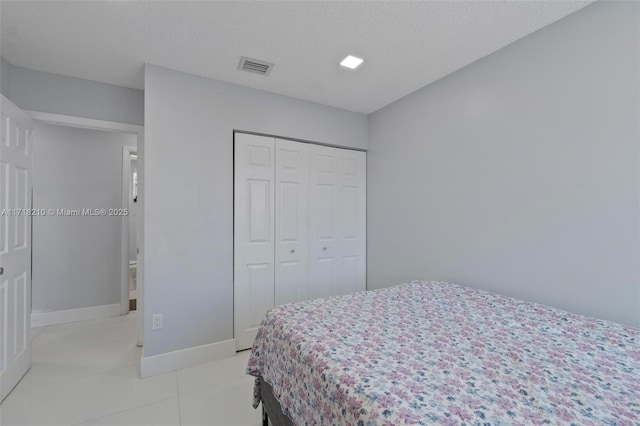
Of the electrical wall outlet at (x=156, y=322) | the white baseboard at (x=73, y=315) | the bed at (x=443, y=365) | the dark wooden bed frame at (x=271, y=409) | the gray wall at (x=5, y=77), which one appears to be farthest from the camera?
A: the white baseboard at (x=73, y=315)

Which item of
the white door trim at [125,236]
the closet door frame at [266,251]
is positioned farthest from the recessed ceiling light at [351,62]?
the white door trim at [125,236]

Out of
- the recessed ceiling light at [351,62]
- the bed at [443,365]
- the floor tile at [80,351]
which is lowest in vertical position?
the floor tile at [80,351]

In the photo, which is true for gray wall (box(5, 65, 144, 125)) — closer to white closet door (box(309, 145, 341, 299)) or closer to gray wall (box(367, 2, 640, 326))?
white closet door (box(309, 145, 341, 299))

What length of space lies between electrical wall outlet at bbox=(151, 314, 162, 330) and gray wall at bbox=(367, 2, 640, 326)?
90.3 inches

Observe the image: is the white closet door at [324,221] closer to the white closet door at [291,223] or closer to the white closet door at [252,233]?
the white closet door at [291,223]

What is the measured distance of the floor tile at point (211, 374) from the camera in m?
2.15

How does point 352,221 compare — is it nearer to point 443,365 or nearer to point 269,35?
point 269,35

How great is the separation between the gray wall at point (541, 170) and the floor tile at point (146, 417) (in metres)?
2.23

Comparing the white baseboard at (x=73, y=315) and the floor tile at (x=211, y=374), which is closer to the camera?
the floor tile at (x=211, y=374)

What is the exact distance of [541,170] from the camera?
1893mm

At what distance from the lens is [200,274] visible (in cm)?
250

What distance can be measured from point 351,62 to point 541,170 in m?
1.57

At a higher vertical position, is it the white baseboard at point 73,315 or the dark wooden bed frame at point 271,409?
the dark wooden bed frame at point 271,409

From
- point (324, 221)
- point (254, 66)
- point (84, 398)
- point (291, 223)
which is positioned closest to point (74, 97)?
point (254, 66)
